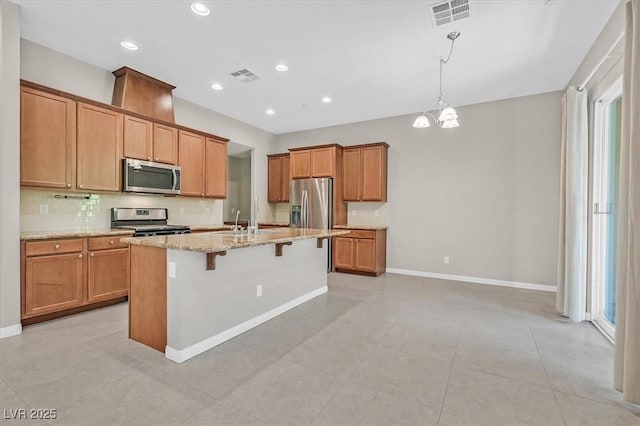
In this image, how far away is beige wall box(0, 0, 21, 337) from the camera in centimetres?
272

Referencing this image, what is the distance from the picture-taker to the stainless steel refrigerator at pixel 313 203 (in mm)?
5820

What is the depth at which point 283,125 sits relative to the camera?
260 inches

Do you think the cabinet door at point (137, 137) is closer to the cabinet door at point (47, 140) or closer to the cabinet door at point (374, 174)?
the cabinet door at point (47, 140)

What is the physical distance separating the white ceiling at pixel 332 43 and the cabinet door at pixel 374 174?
1.19 meters

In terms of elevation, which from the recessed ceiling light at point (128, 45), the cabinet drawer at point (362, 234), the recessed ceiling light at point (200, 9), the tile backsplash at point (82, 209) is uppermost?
the recessed ceiling light at point (128, 45)

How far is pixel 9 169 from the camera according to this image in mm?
2771

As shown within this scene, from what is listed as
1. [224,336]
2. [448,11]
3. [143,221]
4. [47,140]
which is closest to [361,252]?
[224,336]

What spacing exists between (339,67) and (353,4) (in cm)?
120

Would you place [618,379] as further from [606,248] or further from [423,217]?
[423,217]

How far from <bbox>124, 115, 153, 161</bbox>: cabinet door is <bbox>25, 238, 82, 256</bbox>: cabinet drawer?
1.37 metres

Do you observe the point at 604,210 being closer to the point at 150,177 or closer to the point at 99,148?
the point at 150,177

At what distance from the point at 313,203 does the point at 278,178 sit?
1.52 meters

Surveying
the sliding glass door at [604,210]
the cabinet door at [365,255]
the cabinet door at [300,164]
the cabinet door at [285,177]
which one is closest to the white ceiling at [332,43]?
the sliding glass door at [604,210]

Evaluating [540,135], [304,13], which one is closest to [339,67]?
[304,13]
